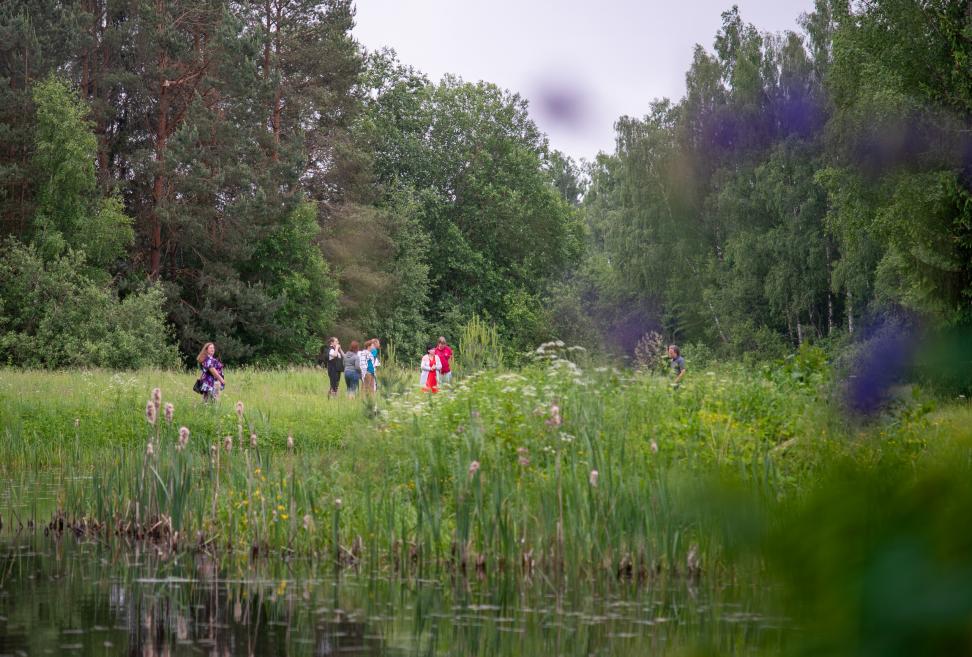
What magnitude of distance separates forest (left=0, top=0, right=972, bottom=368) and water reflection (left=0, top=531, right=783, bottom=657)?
1497cm

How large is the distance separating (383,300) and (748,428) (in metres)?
34.6

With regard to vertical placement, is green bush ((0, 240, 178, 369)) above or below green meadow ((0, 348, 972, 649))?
above

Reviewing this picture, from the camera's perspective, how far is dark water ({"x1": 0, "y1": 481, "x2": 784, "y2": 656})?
556 cm

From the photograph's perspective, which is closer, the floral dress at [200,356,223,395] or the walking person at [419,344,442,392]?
the floral dress at [200,356,223,395]

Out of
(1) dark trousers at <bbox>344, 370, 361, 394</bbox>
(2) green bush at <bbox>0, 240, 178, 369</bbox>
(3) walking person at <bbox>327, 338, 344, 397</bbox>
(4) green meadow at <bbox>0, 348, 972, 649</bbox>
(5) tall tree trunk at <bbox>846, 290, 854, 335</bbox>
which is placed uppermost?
(5) tall tree trunk at <bbox>846, 290, 854, 335</bbox>

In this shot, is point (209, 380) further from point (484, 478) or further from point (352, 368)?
point (484, 478)

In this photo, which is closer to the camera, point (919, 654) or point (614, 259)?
point (919, 654)

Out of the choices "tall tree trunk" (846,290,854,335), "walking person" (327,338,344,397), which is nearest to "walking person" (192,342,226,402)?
"walking person" (327,338,344,397)

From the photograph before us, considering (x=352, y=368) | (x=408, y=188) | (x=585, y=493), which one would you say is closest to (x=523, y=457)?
(x=585, y=493)

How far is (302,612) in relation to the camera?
627 centimetres

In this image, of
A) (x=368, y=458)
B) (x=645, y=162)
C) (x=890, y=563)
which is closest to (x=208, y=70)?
(x=645, y=162)

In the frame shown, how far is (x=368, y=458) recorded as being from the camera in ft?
30.5

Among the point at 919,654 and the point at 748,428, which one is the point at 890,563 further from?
the point at 748,428

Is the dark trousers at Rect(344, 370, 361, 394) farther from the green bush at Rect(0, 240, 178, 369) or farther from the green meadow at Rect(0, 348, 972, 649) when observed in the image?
the green bush at Rect(0, 240, 178, 369)
